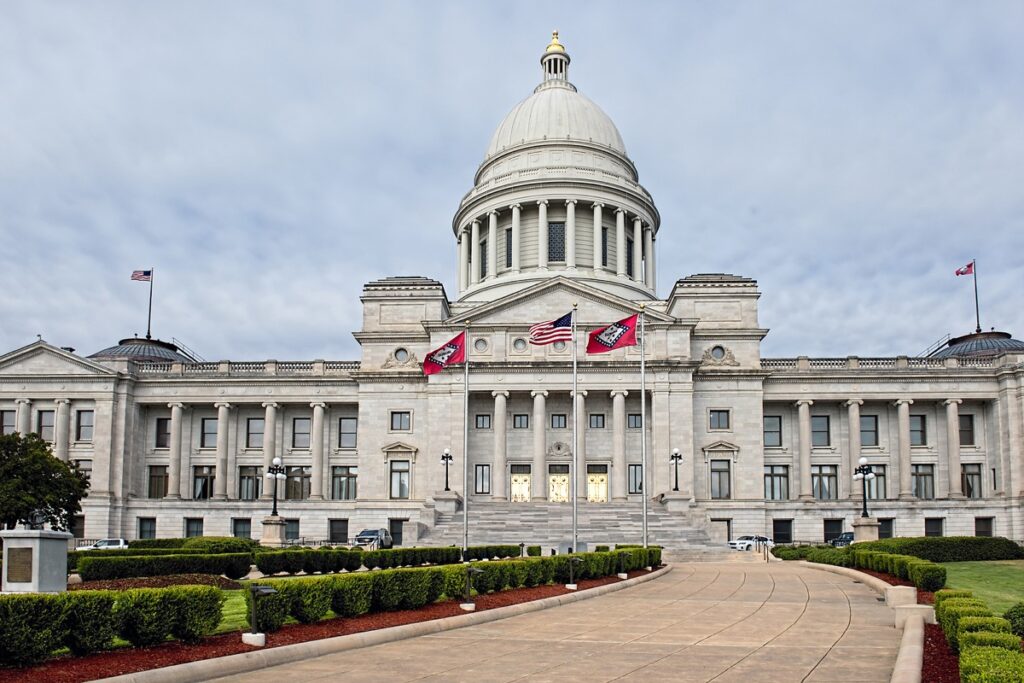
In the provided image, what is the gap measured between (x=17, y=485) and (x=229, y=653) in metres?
35.5

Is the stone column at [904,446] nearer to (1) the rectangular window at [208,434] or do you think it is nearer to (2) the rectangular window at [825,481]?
(2) the rectangular window at [825,481]

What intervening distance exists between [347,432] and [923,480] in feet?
133

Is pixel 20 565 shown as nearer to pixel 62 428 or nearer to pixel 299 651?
pixel 299 651

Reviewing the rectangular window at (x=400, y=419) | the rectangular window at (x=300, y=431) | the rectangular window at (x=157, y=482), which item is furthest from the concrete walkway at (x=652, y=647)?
the rectangular window at (x=157, y=482)

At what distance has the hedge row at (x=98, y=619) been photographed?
13250 mm

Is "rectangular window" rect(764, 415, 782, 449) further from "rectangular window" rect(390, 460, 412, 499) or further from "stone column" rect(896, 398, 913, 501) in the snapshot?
"rectangular window" rect(390, 460, 412, 499)

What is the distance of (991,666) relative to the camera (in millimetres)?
10117

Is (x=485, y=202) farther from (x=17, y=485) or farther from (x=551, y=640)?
(x=551, y=640)

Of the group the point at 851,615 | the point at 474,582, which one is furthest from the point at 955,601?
the point at 474,582

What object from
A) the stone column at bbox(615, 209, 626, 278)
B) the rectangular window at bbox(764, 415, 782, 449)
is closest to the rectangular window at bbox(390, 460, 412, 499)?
the stone column at bbox(615, 209, 626, 278)

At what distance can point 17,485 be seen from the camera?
45344mm

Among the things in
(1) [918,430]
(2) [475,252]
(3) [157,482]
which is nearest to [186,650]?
(3) [157,482]

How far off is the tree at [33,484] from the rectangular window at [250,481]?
21507 millimetres

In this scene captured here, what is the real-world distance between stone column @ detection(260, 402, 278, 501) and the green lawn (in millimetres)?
43469
